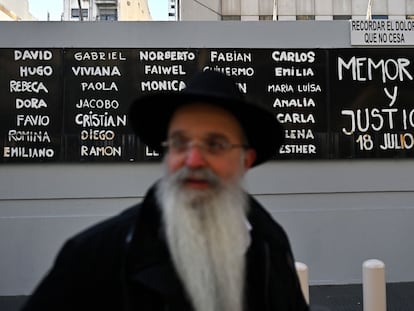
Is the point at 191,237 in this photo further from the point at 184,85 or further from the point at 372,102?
the point at 372,102

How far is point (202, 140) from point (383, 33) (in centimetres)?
519

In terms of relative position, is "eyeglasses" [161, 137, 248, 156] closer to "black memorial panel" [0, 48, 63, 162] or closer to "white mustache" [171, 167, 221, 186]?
"white mustache" [171, 167, 221, 186]

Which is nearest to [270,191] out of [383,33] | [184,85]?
[184,85]

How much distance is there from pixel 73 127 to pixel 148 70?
4.01 ft

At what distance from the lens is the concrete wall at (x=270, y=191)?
18.7ft

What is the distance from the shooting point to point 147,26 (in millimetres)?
5895

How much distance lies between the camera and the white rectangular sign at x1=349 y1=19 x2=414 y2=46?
19.5 feet

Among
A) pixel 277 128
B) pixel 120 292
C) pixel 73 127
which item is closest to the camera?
pixel 120 292

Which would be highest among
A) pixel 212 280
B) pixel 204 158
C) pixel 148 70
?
pixel 148 70

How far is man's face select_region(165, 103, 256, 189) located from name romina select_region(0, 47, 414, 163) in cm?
412

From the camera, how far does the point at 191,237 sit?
158 centimetres

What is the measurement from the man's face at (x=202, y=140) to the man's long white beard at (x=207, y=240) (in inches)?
1.6

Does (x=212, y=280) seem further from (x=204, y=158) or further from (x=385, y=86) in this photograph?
(x=385, y=86)

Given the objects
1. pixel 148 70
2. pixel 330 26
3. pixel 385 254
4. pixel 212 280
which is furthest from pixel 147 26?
pixel 212 280
